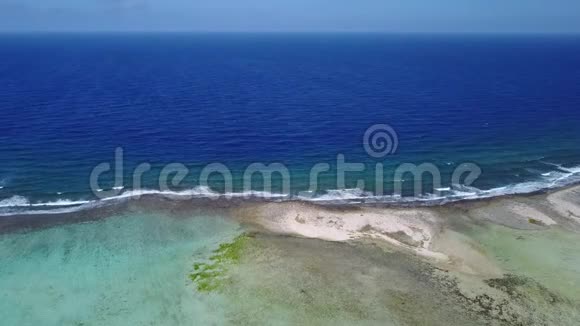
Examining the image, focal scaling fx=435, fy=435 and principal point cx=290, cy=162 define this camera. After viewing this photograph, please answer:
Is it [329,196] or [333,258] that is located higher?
[329,196]

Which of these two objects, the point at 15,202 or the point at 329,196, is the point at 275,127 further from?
the point at 15,202

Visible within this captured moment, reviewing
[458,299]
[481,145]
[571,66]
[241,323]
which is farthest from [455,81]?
[241,323]

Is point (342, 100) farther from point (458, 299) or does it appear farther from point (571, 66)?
point (571, 66)

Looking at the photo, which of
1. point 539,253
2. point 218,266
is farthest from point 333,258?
point 539,253

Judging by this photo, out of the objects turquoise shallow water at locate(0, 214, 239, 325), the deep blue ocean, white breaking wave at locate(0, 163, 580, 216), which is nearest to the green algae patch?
turquoise shallow water at locate(0, 214, 239, 325)

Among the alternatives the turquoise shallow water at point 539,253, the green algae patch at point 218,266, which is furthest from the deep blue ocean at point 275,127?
the green algae patch at point 218,266

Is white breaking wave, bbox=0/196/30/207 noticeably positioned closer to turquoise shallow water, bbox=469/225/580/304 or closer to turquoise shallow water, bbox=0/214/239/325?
turquoise shallow water, bbox=0/214/239/325
